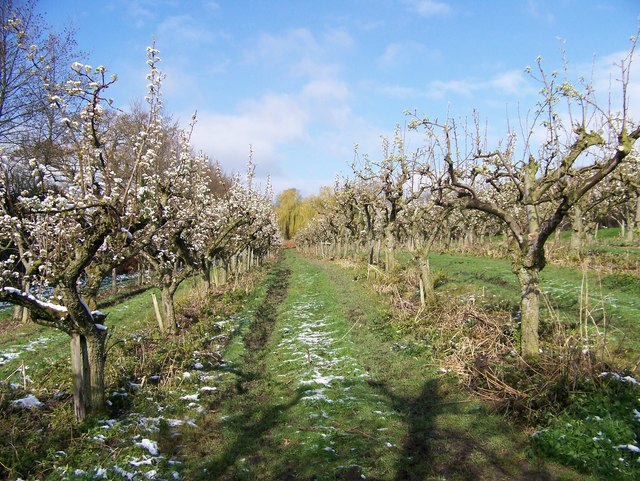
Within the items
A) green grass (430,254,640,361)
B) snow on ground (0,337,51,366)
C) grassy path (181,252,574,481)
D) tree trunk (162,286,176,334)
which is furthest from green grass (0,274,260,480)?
green grass (430,254,640,361)

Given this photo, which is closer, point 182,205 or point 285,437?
point 285,437

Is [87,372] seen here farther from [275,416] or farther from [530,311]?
[530,311]

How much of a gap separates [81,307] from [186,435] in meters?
2.69

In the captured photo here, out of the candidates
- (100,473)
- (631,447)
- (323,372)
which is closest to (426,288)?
(323,372)

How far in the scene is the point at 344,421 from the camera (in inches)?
285

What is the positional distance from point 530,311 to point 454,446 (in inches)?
130

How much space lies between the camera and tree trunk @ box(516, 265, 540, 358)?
812cm

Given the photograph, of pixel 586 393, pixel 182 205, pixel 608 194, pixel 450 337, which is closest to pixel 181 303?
pixel 182 205

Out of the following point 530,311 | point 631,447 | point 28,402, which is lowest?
point 28,402

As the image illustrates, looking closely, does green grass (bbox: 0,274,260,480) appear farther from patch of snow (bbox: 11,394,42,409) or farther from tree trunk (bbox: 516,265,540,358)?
tree trunk (bbox: 516,265,540,358)

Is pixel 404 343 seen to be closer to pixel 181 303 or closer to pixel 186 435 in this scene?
pixel 186 435

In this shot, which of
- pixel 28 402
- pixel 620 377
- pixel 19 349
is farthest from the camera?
pixel 19 349

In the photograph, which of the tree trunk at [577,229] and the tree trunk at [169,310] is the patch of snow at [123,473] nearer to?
the tree trunk at [169,310]

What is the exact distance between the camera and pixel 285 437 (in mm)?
6828
